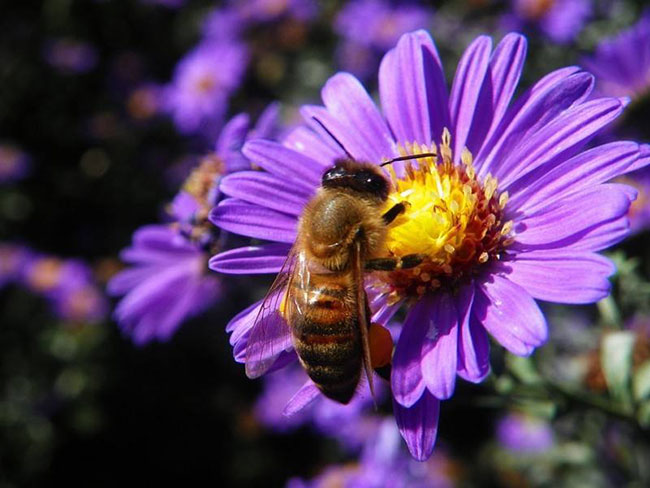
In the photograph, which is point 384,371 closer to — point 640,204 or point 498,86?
point 498,86

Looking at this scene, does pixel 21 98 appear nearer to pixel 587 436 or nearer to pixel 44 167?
pixel 44 167

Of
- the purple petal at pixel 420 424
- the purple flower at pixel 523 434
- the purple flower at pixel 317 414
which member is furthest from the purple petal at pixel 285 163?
the purple flower at pixel 523 434

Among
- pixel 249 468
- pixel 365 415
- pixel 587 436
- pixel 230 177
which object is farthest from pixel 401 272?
pixel 249 468

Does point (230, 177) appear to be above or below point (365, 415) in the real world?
above

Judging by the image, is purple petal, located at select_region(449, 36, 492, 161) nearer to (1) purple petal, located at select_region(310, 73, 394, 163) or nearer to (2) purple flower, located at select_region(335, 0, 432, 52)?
(1) purple petal, located at select_region(310, 73, 394, 163)

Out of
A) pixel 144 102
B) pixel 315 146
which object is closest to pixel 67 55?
pixel 144 102

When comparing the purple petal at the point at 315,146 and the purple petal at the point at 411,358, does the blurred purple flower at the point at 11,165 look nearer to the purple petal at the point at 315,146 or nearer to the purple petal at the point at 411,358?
the purple petal at the point at 315,146
